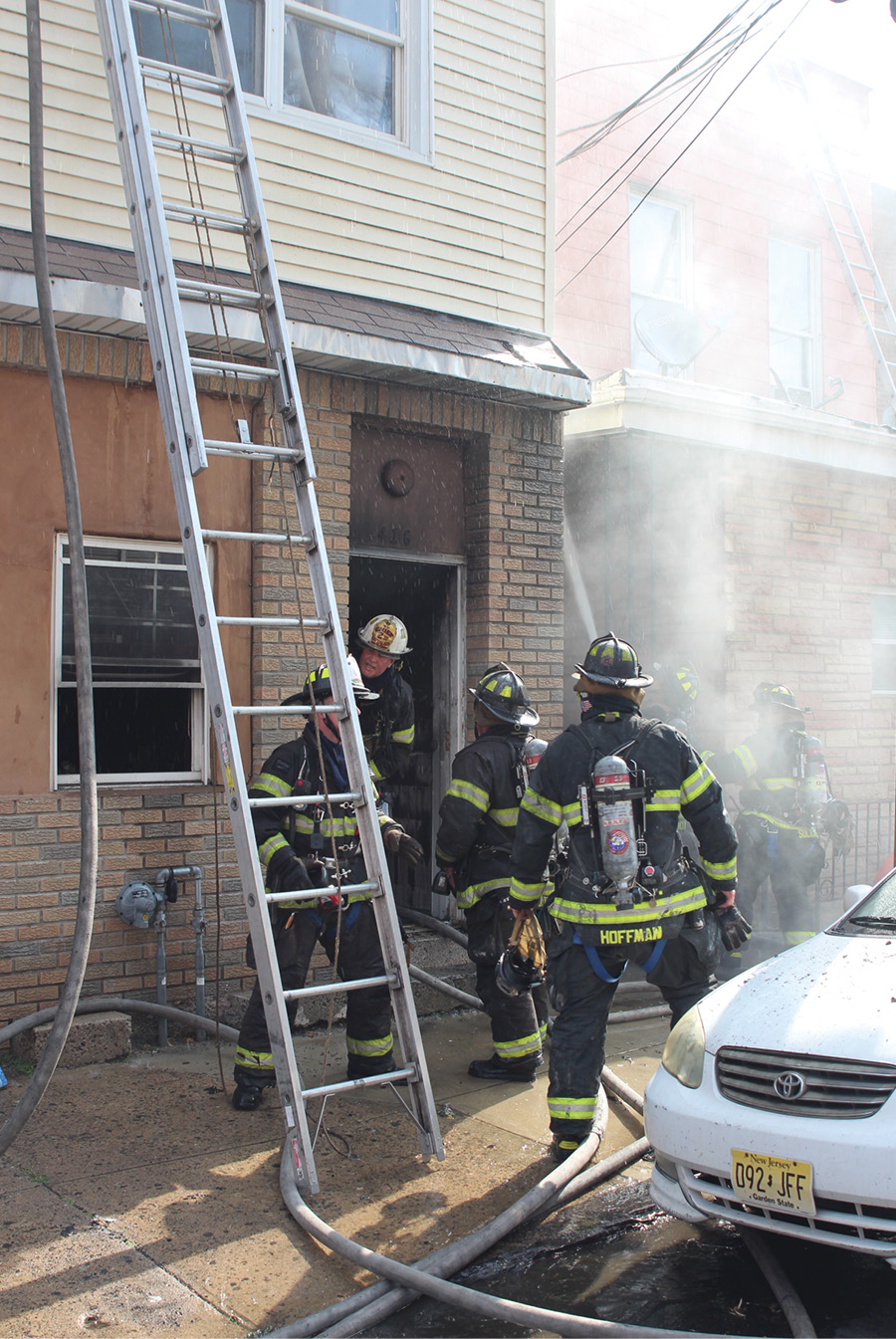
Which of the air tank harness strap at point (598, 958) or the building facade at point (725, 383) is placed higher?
the building facade at point (725, 383)

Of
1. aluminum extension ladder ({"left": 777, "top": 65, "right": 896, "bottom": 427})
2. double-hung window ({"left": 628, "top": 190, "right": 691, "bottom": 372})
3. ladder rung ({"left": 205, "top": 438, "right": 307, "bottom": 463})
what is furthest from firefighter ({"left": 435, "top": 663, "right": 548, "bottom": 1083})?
aluminum extension ladder ({"left": 777, "top": 65, "right": 896, "bottom": 427})

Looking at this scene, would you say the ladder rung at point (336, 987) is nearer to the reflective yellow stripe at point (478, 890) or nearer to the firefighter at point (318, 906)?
the firefighter at point (318, 906)

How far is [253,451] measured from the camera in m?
4.44

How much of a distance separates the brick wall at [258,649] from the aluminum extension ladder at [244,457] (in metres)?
0.98

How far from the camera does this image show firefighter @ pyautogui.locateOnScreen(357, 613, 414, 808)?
5844mm

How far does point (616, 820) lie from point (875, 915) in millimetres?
958

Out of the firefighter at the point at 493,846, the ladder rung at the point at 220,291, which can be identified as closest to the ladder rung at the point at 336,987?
the firefighter at the point at 493,846

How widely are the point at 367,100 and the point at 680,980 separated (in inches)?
221

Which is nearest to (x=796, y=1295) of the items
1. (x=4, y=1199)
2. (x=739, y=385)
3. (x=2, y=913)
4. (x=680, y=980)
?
(x=680, y=980)

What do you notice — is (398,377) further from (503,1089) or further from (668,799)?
(503,1089)

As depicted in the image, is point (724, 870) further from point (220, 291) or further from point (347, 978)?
point (220, 291)

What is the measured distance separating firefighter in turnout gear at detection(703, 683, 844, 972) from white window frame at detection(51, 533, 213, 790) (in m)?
3.44

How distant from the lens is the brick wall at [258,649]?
18.3 ft

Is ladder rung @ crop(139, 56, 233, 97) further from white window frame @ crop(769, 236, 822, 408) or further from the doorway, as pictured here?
white window frame @ crop(769, 236, 822, 408)
